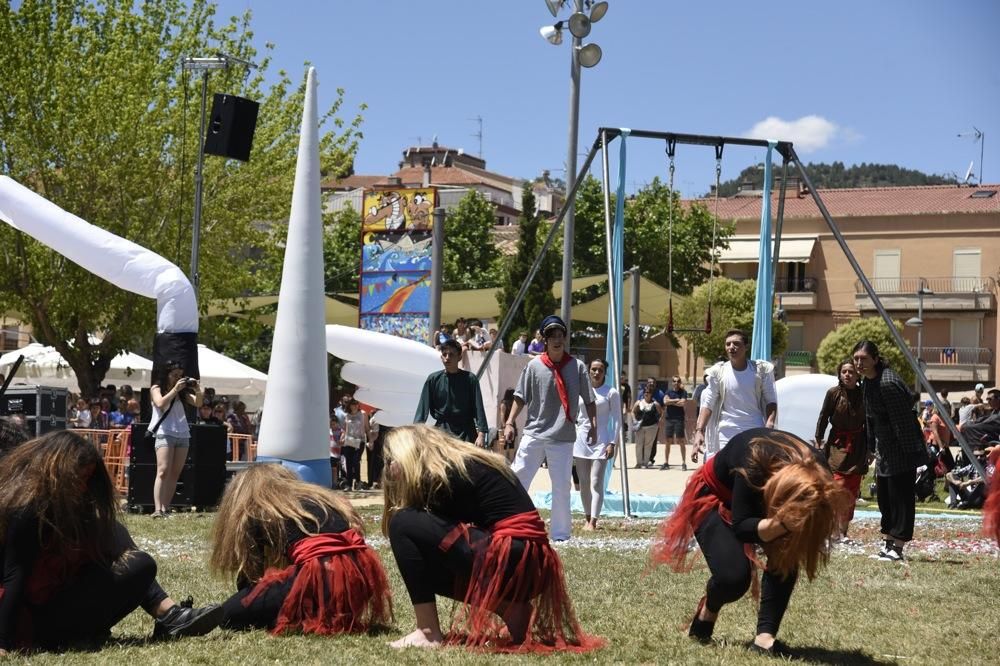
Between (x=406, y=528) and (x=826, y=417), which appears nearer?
(x=406, y=528)

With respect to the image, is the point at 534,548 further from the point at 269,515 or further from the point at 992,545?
the point at 992,545

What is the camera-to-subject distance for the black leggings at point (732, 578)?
574 centimetres

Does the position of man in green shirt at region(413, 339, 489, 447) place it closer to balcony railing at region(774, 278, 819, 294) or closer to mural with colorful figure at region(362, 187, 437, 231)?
mural with colorful figure at region(362, 187, 437, 231)

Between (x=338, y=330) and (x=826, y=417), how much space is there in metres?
8.86

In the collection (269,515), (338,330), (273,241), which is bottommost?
(269,515)

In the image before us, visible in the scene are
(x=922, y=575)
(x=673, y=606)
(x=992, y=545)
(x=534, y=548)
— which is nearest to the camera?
(x=534, y=548)

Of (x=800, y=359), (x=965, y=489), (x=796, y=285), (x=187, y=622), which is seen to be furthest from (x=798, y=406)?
(x=796, y=285)

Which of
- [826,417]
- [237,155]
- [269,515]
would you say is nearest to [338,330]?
[237,155]

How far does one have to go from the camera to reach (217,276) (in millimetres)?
30953

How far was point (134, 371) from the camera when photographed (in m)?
30.8

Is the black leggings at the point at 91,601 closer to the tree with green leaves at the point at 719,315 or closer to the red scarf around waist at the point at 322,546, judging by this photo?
the red scarf around waist at the point at 322,546

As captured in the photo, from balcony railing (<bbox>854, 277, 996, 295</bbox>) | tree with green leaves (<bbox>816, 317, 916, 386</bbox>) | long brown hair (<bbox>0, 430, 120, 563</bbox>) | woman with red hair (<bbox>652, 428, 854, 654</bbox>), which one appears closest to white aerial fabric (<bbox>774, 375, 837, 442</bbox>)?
woman with red hair (<bbox>652, 428, 854, 654</bbox>)

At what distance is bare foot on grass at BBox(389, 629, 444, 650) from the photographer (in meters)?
5.73

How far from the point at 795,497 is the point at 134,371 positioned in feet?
89.1
